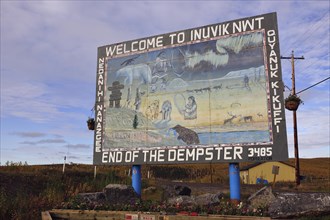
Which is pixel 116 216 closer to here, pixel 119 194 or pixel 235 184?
pixel 119 194

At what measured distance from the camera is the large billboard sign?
38.7 feet

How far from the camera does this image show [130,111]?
14.5 metres

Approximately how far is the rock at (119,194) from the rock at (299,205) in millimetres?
5509

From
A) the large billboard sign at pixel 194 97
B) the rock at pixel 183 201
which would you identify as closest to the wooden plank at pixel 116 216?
the rock at pixel 183 201

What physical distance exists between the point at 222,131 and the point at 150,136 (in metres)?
3.03

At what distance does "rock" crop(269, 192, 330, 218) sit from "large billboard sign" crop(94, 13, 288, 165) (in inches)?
59.0

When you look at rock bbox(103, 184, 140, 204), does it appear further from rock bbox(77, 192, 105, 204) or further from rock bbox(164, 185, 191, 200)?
rock bbox(164, 185, 191, 200)

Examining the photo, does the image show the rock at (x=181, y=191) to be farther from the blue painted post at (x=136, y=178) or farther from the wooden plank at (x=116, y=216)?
the wooden plank at (x=116, y=216)

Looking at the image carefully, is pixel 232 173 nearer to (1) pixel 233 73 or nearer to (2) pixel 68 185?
(1) pixel 233 73

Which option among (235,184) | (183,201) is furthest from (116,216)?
(235,184)

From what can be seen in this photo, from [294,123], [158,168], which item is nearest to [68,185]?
[294,123]

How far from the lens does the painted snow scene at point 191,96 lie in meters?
12.0

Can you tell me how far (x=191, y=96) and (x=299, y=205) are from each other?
539cm

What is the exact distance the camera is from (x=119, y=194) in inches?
519
